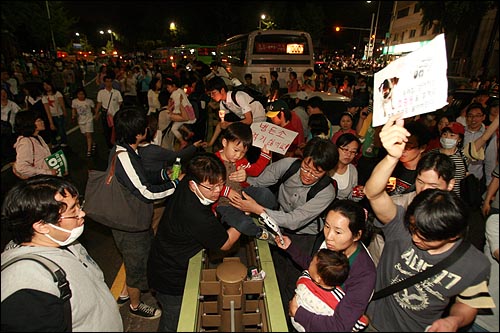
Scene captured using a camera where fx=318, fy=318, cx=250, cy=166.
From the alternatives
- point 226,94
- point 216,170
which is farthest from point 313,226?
point 226,94

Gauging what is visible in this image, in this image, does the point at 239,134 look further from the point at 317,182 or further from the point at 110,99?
the point at 110,99

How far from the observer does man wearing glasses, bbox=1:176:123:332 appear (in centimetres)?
150

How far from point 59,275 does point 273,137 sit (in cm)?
321

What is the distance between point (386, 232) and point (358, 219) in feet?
1.01

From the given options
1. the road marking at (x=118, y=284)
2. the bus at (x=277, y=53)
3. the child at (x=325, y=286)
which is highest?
the bus at (x=277, y=53)

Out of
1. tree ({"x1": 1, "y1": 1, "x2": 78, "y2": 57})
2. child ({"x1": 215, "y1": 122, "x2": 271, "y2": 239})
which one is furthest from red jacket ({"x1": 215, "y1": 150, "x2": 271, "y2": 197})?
tree ({"x1": 1, "y1": 1, "x2": 78, "y2": 57})

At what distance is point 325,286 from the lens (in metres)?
2.05

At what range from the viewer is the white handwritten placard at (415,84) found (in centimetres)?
196

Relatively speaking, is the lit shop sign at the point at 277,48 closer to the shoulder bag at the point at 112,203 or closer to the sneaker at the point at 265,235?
the shoulder bag at the point at 112,203

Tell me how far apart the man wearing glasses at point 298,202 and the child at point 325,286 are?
735 mm

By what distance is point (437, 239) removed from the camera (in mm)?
1885

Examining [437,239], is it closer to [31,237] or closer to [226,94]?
[31,237]

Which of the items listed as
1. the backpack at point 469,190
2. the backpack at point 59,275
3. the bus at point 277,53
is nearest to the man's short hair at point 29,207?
the backpack at point 59,275

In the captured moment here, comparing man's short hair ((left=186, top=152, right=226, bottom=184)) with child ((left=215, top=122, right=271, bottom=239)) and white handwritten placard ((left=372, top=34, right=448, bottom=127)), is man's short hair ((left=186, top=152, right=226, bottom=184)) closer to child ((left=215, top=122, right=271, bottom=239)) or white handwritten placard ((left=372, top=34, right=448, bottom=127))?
child ((left=215, top=122, right=271, bottom=239))
